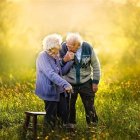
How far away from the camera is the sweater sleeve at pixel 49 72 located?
9.31 m

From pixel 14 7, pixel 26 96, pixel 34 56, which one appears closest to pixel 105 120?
pixel 26 96

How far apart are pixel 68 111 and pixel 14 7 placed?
1654 centimetres

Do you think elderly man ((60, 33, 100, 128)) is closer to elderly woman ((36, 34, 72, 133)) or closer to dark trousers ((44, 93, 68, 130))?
dark trousers ((44, 93, 68, 130))

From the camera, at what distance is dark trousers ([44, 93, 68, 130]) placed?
31.4ft

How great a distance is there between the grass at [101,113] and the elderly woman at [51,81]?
0.36m

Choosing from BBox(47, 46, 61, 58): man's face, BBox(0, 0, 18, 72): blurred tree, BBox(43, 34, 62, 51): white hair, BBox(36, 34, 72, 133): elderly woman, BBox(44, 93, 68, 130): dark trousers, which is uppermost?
BBox(0, 0, 18, 72): blurred tree

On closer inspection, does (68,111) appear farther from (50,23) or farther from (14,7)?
(50,23)

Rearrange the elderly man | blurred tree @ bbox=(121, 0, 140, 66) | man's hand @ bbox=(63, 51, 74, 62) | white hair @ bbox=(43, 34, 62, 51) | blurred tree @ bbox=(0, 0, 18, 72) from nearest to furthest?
white hair @ bbox=(43, 34, 62, 51), man's hand @ bbox=(63, 51, 74, 62), the elderly man, blurred tree @ bbox=(0, 0, 18, 72), blurred tree @ bbox=(121, 0, 140, 66)

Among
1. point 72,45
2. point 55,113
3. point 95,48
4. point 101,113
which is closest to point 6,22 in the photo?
point 95,48

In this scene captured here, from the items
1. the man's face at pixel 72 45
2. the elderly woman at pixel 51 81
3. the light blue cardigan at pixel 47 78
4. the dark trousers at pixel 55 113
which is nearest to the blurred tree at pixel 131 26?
the man's face at pixel 72 45

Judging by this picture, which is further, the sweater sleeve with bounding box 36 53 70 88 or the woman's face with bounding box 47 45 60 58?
the woman's face with bounding box 47 45 60 58

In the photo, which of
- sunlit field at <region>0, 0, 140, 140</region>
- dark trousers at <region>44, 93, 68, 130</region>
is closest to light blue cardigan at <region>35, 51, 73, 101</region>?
dark trousers at <region>44, 93, 68, 130</region>

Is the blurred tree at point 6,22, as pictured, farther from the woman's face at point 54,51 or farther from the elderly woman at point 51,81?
the woman's face at point 54,51

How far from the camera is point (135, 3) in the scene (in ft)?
99.5
